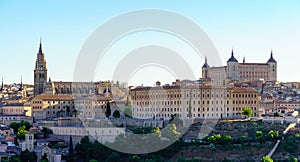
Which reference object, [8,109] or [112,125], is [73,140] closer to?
[112,125]

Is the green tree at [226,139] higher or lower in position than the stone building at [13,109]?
lower

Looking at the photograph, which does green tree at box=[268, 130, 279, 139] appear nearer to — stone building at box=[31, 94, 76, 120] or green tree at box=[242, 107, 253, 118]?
green tree at box=[242, 107, 253, 118]

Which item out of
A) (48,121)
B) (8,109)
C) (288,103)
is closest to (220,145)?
(48,121)

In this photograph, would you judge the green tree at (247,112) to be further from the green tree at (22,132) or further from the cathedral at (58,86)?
the cathedral at (58,86)

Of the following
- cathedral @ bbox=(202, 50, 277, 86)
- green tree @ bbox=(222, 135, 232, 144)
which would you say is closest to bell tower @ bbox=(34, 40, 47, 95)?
cathedral @ bbox=(202, 50, 277, 86)

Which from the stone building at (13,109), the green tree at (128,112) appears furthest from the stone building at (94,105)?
the stone building at (13,109)

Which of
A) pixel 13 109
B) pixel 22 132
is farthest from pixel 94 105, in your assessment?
pixel 22 132
